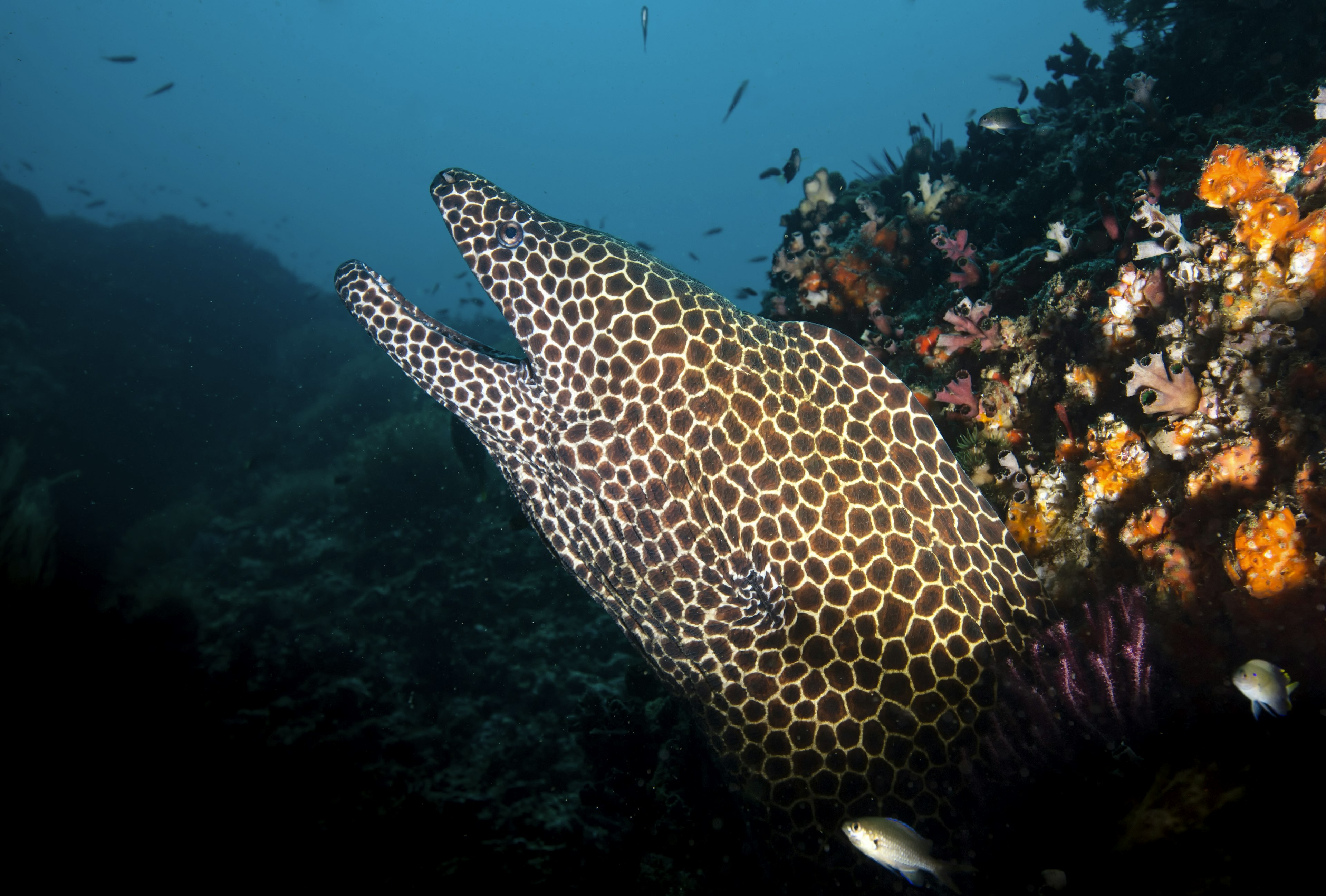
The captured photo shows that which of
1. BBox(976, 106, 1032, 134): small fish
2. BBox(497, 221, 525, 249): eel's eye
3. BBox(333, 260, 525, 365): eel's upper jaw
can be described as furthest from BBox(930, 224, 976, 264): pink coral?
BBox(333, 260, 525, 365): eel's upper jaw

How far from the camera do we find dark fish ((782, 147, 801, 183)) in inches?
362

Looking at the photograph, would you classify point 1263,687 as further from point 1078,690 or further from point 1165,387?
point 1165,387

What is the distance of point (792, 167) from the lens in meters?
9.42

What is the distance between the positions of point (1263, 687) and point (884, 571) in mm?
1669

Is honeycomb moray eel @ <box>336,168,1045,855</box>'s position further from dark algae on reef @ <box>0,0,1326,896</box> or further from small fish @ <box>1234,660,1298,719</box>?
small fish @ <box>1234,660,1298,719</box>

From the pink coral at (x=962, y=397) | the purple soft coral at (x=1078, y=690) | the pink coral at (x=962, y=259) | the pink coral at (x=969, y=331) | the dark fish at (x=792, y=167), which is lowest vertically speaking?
the purple soft coral at (x=1078, y=690)

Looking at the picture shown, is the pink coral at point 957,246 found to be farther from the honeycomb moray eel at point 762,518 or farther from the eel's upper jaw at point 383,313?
the eel's upper jaw at point 383,313

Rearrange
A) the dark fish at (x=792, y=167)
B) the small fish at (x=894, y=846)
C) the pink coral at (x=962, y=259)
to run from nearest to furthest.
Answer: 1. the small fish at (x=894, y=846)
2. the pink coral at (x=962, y=259)
3. the dark fish at (x=792, y=167)

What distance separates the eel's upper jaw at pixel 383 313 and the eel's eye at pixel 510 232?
2.52ft

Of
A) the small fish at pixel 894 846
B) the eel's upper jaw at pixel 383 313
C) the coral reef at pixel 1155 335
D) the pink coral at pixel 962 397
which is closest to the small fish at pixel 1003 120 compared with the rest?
the coral reef at pixel 1155 335

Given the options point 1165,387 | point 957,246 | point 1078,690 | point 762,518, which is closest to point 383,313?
point 762,518

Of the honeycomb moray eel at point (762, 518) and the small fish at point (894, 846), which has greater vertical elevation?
the honeycomb moray eel at point (762, 518)

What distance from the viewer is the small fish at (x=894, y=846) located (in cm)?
264

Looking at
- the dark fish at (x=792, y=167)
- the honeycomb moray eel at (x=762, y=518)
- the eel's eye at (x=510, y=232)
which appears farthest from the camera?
the dark fish at (x=792, y=167)
